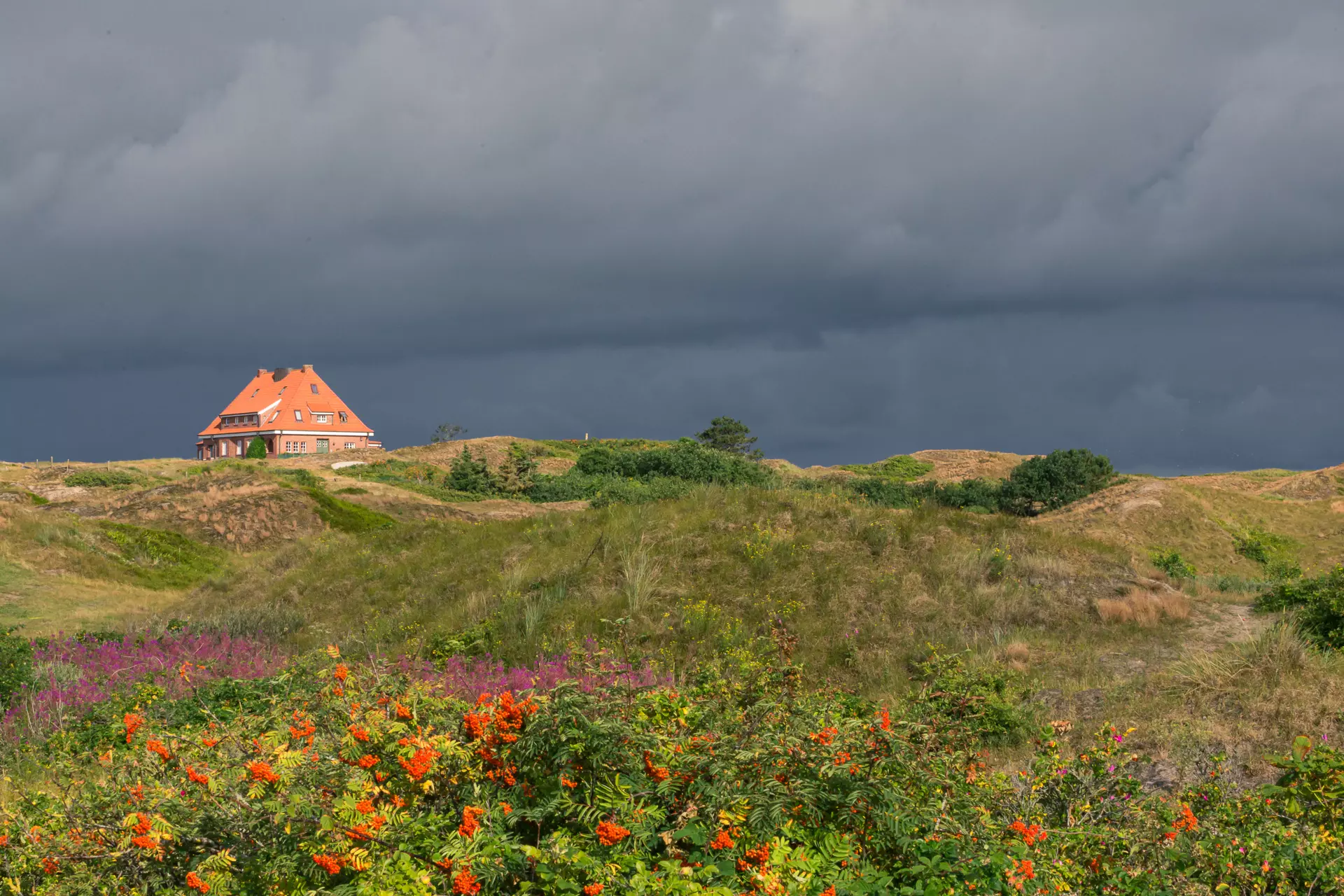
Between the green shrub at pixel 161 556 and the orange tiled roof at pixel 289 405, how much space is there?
169ft

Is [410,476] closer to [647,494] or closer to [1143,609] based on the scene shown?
[647,494]

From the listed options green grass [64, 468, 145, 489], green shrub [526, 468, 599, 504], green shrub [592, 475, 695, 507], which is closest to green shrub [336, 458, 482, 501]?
green shrub [526, 468, 599, 504]

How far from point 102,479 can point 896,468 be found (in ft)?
162

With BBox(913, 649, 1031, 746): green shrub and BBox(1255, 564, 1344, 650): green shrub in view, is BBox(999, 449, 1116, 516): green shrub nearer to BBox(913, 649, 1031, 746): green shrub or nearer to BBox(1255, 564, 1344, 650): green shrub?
→ BBox(1255, 564, 1344, 650): green shrub

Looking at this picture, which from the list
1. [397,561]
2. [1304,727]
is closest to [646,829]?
[1304,727]

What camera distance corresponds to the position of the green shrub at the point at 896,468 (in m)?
61.7

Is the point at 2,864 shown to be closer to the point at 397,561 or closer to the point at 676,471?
the point at 397,561

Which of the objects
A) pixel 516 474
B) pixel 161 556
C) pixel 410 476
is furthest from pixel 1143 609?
pixel 410 476

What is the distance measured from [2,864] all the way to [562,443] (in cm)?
7324

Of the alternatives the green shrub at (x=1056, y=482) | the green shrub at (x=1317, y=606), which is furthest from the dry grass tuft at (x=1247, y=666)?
the green shrub at (x=1056, y=482)

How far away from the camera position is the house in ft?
246

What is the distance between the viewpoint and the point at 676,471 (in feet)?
115

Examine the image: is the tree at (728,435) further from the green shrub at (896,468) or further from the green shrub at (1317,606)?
the green shrub at (1317,606)

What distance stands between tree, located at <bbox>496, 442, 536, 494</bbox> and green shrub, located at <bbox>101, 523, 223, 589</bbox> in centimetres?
1926
